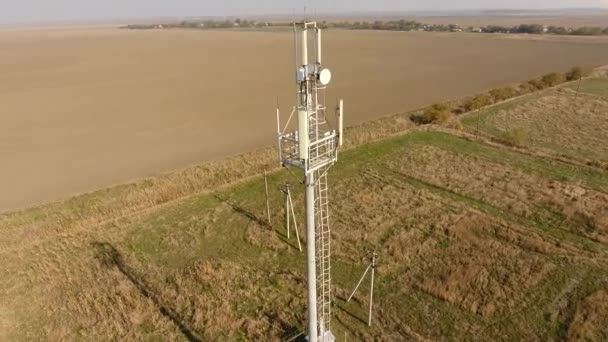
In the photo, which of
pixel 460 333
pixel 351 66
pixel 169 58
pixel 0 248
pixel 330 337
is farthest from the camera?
pixel 169 58

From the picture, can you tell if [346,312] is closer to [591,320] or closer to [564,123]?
[591,320]

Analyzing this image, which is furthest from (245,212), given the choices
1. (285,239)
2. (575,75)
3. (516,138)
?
(575,75)

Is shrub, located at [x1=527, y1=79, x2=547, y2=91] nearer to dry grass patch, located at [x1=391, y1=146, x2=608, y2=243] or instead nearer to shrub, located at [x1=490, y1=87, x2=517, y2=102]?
shrub, located at [x1=490, y1=87, x2=517, y2=102]

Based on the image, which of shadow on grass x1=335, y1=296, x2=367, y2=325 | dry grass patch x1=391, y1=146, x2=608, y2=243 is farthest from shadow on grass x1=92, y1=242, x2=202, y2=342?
dry grass patch x1=391, y1=146, x2=608, y2=243

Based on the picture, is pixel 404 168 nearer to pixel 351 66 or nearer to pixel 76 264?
pixel 76 264

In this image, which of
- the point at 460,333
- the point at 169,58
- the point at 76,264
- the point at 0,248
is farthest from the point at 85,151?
the point at 169,58

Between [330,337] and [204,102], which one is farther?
[204,102]
